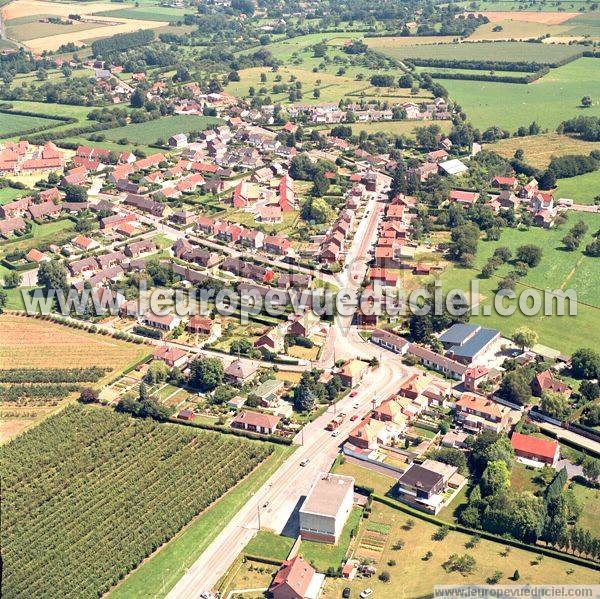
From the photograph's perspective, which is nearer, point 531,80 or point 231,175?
point 231,175

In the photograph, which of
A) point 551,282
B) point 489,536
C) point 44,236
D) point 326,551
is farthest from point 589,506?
point 44,236

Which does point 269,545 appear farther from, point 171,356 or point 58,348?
point 58,348

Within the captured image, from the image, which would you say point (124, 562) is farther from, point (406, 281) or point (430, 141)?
point (430, 141)

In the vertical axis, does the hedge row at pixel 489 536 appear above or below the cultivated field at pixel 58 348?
above

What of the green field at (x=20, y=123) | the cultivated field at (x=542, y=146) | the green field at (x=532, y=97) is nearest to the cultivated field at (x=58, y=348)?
the green field at (x=20, y=123)

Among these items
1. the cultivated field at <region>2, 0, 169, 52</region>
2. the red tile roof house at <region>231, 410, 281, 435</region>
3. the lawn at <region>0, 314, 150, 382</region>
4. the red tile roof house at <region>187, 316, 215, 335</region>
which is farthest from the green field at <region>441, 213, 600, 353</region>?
the cultivated field at <region>2, 0, 169, 52</region>

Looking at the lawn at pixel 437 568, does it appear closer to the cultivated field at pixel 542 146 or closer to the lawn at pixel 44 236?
the lawn at pixel 44 236

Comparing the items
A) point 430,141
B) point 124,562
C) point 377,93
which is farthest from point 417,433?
point 377,93
